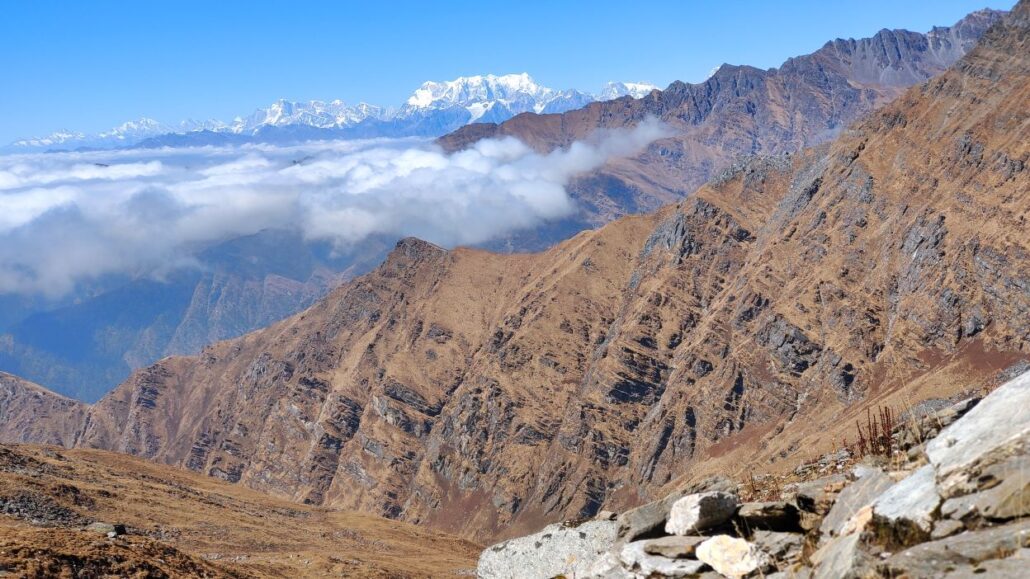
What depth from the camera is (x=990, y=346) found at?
14175 cm

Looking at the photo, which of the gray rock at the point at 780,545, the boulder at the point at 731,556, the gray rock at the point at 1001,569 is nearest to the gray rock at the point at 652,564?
the boulder at the point at 731,556

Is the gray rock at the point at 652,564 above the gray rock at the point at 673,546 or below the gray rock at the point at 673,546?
below

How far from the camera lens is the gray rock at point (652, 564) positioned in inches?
585

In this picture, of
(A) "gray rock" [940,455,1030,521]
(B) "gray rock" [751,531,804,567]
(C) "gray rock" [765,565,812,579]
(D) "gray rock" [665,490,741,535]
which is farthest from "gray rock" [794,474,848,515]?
(A) "gray rock" [940,455,1030,521]

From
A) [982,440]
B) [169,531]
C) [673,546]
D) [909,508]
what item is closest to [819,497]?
[673,546]

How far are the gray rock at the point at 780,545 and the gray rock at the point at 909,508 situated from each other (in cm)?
180

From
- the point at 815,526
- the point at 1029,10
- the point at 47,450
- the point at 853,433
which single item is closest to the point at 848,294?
the point at 853,433

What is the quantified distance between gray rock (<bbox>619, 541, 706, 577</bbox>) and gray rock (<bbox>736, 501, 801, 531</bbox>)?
149cm

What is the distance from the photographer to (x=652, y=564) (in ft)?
50.5

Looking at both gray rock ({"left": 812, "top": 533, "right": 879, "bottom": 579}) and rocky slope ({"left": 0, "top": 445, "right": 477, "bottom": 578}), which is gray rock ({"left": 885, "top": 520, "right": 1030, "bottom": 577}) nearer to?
gray rock ({"left": 812, "top": 533, "right": 879, "bottom": 579})

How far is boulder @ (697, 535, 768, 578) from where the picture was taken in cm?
1419

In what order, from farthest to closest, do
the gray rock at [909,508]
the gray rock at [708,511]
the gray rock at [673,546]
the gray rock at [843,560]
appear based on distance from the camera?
the gray rock at [708,511], the gray rock at [673,546], the gray rock at [909,508], the gray rock at [843,560]

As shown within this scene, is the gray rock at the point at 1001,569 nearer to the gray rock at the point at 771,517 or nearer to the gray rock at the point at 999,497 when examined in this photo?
the gray rock at the point at 999,497

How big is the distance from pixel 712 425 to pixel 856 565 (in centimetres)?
18507
